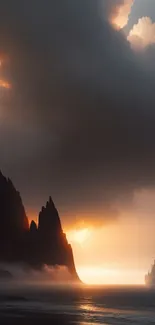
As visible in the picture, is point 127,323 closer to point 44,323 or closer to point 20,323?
point 44,323

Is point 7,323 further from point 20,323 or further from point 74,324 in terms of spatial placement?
point 74,324

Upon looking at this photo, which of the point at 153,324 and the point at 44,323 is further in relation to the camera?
the point at 153,324

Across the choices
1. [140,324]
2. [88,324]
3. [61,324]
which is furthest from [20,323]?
[140,324]

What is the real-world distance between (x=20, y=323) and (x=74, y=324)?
11.4m

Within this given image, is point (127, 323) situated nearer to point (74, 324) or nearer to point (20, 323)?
point (74, 324)

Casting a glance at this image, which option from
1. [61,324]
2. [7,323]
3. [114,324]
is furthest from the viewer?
[114,324]

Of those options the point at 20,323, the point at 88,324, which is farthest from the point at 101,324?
the point at 20,323

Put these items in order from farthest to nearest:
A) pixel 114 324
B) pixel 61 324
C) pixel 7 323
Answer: pixel 114 324 → pixel 61 324 → pixel 7 323

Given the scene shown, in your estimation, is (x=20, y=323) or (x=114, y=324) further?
(x=114, y=324)

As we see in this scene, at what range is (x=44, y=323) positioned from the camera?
8000cm

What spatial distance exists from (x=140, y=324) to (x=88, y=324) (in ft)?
38.8

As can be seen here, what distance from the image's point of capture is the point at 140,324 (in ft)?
281

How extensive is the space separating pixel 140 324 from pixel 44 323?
2127 centimetres

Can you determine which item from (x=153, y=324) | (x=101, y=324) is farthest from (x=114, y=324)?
(x=153, y=324)
